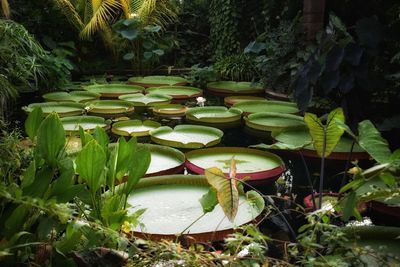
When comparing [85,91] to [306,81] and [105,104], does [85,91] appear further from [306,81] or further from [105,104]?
[306,81]

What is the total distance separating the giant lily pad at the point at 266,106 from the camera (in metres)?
4.88

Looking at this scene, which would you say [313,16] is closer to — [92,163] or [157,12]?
[157,12]

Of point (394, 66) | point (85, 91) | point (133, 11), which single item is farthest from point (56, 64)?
point (394, 66)

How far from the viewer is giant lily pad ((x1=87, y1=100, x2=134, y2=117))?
15.0 ft

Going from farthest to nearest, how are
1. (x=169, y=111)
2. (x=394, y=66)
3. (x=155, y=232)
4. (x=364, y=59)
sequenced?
(x=169, y=111) < (x=394, y=66) < (x=364, y=59) < (x=155, y=232)

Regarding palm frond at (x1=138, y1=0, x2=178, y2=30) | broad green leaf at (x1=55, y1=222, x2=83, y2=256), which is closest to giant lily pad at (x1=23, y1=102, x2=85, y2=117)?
broad green leaf at (x1=55, y1=222, x2=83, y2=256)

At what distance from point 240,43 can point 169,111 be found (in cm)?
357

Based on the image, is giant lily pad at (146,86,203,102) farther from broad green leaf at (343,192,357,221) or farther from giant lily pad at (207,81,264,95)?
broad green leaf at (343,192,357,221)

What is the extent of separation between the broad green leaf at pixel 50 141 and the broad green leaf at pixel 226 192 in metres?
0.53

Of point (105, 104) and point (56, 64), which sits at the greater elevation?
point (56, 64)

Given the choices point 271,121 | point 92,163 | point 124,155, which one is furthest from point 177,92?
point 92,163

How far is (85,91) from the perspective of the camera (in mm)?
5574

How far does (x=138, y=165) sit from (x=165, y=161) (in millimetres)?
1391

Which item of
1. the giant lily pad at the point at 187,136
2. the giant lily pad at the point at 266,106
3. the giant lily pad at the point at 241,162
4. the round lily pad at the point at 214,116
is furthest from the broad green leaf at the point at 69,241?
the giant lily pad at the point at 266,106
